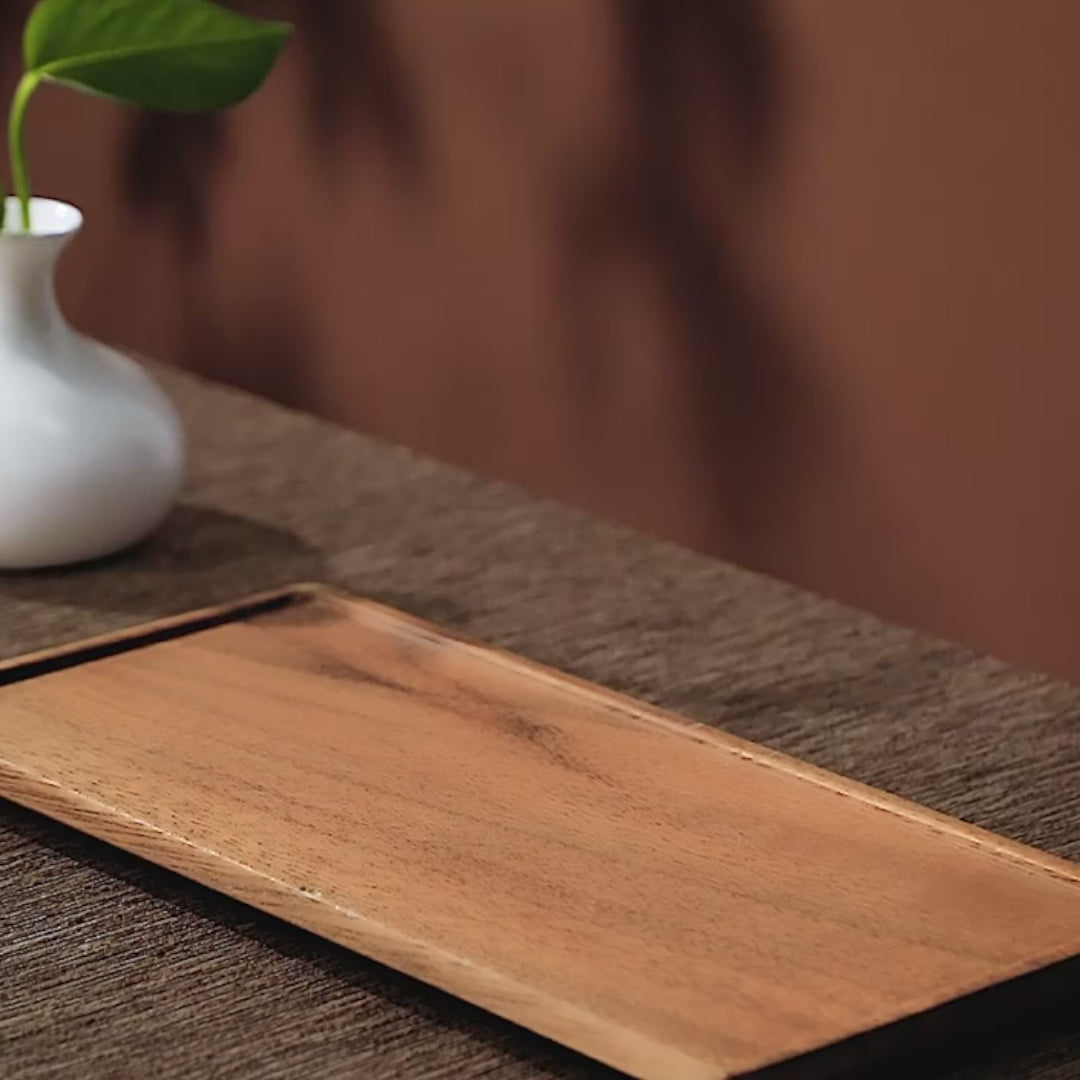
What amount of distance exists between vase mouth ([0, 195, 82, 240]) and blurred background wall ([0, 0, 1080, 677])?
1.01 feet

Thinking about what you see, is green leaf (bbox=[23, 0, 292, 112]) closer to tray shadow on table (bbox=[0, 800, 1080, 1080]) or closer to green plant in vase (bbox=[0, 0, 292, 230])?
green plant in vase (bbox=[0, 0, 292, 230])

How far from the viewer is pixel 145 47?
1.02m

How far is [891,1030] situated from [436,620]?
447 millimetres

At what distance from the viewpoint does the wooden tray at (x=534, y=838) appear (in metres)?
0.63

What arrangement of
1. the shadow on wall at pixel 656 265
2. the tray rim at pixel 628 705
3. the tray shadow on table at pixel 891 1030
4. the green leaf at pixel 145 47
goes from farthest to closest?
the shadow on wall at pixel 656 265 < the green leaf at pixel 145 47 < the tray rim at pixel 628 705 < the tray shadow on table at pixel 891 1030

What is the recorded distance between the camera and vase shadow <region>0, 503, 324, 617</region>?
3.42 ft

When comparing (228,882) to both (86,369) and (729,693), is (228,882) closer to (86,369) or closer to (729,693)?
(729,693)

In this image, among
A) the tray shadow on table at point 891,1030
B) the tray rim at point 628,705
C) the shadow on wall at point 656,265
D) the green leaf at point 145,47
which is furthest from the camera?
the shadow on wall at point 656,265

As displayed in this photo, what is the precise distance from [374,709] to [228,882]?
5.8 inches

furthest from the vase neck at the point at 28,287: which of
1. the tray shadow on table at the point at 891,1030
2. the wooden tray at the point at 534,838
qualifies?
the tray shadow on table at the point at 891,1030

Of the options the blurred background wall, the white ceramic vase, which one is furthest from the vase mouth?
the blurred background wall

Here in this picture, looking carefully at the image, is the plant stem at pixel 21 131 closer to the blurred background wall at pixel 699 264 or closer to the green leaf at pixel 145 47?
the green leaf at pixel 145 47

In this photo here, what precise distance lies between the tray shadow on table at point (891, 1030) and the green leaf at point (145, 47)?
47 cm

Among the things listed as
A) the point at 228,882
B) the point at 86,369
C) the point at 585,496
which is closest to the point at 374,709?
the point at 228,882
